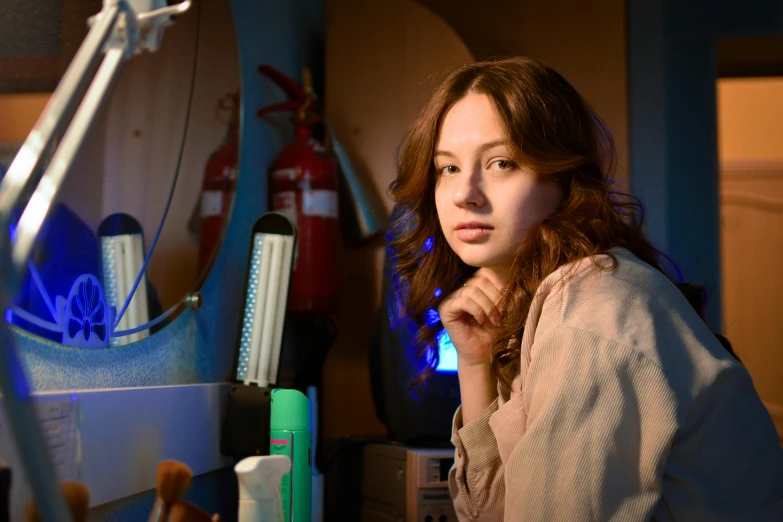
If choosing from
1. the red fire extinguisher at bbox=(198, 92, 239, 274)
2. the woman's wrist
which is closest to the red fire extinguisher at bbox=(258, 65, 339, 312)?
the red fire extinguisher at bbox=(198, 92, 239, 274)

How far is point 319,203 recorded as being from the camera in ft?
5.03

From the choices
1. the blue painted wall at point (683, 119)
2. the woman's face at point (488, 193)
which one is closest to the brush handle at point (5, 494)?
the woman's face at point (488, 193)

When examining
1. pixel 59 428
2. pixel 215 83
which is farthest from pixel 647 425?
pixel 215 83

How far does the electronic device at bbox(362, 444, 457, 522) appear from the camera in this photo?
→ 1.25m

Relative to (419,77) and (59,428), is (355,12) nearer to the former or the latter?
(419,77)

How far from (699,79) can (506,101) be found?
47.2 inches

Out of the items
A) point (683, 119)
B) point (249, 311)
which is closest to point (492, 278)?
point (249, 311)

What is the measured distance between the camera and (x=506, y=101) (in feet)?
2.82

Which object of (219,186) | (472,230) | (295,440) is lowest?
(295,440)

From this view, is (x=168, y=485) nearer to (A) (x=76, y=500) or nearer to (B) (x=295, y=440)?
(A) (x=76, y=500)

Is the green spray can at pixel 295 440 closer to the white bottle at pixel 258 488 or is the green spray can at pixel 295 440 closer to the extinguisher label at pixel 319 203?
the white bottle at pixel 258 488

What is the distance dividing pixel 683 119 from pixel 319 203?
3.09 ft

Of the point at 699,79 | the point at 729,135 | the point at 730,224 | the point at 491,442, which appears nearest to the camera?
the point at 491,442

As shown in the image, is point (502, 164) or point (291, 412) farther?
point (291, 412)
